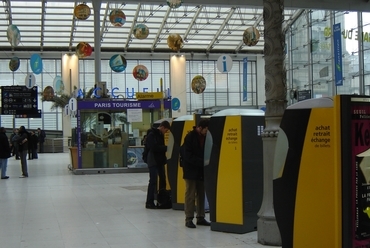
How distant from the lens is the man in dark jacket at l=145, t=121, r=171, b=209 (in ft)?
34.8

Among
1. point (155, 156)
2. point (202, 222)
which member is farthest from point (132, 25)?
point (202, 222)

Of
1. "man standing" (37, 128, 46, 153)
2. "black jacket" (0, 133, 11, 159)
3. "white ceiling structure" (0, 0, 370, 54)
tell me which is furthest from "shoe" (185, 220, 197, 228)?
"man standing" (37, 128, 46, 153)

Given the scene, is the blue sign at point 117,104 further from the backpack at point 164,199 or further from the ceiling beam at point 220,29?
→ the ceiling beam at point 220,29

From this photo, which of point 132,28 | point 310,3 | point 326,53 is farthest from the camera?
point 132,28

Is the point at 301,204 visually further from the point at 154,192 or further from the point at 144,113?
the point at 144,113

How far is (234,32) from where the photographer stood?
1801 inches

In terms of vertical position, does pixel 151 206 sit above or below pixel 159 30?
below

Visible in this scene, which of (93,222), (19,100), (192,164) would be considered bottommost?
(93,222)

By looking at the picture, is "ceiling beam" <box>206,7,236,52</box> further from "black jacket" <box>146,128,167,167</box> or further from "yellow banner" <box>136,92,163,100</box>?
"black jacket" <box>146,128,167,167</box>

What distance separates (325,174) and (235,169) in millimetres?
3172

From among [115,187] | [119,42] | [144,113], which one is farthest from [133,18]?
[115,187]

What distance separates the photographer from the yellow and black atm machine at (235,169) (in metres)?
7.99

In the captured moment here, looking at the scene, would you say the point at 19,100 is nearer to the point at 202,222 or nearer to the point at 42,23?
the point at 42,23

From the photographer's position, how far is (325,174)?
4895mm
